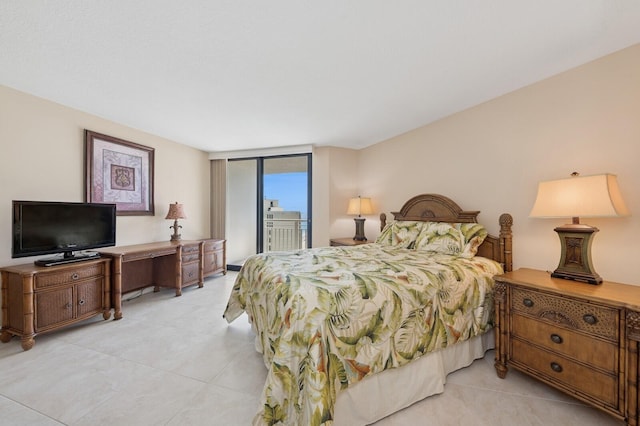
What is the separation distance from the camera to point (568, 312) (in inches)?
59.6

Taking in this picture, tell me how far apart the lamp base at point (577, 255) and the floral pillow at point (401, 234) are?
125 cm

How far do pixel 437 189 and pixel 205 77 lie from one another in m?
2.80

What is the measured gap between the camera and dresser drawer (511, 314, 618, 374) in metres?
1.36

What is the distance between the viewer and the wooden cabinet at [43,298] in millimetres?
2127

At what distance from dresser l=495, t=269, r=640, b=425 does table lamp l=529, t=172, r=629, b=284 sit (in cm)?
12

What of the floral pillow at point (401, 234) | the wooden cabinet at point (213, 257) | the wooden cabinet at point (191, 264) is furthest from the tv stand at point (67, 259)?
the floral pillow at point (401, 234)

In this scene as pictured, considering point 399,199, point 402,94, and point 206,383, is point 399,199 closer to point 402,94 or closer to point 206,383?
point 402,94

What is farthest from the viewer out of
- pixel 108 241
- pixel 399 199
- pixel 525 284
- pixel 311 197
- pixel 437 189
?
pixel 311 197

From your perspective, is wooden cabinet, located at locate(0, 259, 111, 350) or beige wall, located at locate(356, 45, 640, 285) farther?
wooden cabinet, located at locate(0, 259, 111, 350)

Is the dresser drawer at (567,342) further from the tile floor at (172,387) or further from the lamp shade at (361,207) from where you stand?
the lamp shade at (361,207)

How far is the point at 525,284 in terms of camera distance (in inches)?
66.8

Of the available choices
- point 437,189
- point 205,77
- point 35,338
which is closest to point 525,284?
point 437,189

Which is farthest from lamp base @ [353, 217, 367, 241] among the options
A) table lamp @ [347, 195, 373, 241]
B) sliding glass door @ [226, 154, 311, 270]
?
sliding glass door @ [226, 154, 311, 270]

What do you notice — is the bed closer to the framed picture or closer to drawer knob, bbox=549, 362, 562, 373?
drawer knob, bbox=549, 362, 562, 373
